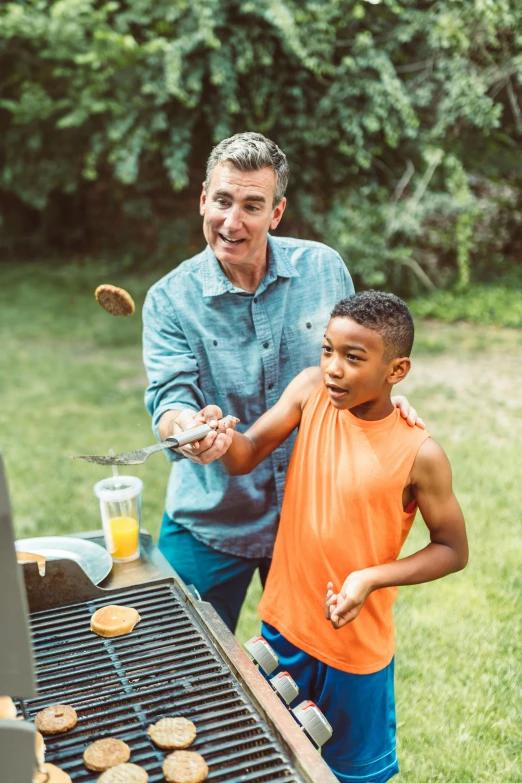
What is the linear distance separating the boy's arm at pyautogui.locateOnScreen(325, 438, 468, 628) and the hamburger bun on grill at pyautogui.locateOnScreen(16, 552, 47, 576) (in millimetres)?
820

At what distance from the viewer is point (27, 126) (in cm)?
1001

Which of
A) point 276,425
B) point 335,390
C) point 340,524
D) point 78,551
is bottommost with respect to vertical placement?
point 78,551

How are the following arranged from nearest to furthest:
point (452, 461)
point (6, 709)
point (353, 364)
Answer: point (6, 709), point (353, 364), point (452, 461)

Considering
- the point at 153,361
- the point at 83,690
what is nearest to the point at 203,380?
the point at 153,361

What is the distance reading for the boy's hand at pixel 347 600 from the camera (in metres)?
1.73

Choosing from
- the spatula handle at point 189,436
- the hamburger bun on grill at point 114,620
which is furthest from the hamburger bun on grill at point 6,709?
the spatula handle at point 189,436

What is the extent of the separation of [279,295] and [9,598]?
151 cm

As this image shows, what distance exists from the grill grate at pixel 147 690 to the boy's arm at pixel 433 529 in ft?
1.48

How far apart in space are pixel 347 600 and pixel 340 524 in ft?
0.84

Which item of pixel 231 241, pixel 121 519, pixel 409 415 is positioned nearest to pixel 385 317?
pixel 409 415

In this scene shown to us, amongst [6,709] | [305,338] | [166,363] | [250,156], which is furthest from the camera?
[305,338]

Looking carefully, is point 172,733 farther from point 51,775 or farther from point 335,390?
point 335,390

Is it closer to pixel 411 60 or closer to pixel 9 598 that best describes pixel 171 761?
pixel 9 598

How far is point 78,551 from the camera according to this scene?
87.8 inches
